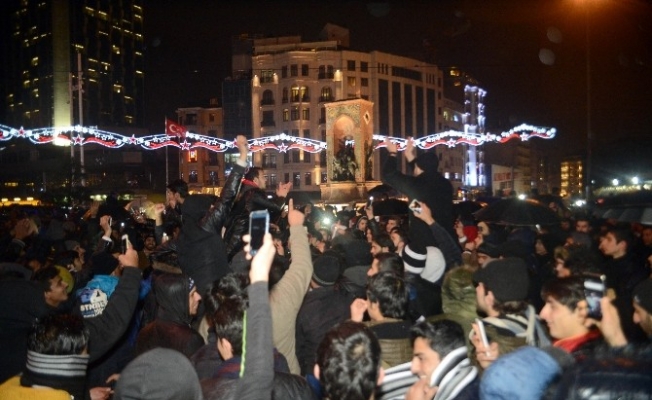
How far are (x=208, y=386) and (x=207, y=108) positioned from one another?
76.8 meters

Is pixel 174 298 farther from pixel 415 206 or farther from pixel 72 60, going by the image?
pixel 72 60

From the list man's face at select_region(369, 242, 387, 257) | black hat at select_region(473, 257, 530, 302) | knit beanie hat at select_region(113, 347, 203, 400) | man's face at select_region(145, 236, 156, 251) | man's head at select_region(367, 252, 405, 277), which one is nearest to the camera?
knit beanie hat at select_region(113, 347, 203, 400)

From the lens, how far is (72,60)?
99.4 m

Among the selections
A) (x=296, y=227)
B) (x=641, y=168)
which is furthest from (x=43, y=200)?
(x=641, y=168)

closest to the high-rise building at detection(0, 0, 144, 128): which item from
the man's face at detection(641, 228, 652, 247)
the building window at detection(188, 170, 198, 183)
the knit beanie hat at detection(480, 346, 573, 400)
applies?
the building window at detection(188, 170, 198, 183)

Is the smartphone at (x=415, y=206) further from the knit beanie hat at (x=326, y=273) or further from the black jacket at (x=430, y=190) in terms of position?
the knit beanie hat at (x=326, y=273)

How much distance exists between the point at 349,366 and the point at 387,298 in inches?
53.3

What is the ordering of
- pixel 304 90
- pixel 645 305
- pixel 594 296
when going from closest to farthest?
pixel 594 296, pixel 645 305, pixel 304 90

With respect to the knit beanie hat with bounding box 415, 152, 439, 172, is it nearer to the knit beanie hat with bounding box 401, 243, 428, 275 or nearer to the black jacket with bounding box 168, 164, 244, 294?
the knit beanie hat with bounding box 401, 243, 428, 275

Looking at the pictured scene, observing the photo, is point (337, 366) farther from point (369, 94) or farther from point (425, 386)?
point (369, 94)

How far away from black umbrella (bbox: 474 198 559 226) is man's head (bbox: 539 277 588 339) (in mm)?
5014

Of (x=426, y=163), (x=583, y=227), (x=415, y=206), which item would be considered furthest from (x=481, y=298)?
(x=583, y=227)

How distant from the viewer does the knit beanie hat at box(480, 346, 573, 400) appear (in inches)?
73.3

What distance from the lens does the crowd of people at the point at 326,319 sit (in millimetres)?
2484
